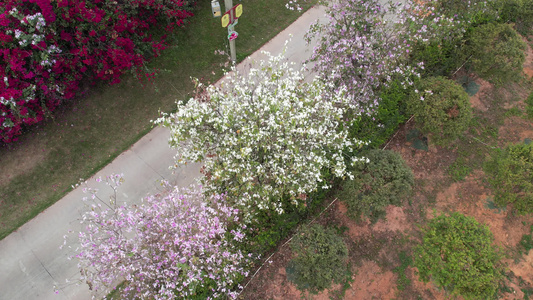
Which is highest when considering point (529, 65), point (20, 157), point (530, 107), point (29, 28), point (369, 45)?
point (29, 28)

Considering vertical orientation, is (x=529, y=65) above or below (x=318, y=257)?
above

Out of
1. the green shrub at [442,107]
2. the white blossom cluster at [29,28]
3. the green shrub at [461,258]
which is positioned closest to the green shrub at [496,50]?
the green shrub at [442,107]

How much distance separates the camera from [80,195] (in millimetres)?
11180

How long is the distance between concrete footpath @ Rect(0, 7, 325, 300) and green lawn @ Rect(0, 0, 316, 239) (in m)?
0.40

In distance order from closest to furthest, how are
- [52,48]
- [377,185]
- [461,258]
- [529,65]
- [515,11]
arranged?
[461,258] → [377,185] → [52,48] → [515,11] → [529,65]

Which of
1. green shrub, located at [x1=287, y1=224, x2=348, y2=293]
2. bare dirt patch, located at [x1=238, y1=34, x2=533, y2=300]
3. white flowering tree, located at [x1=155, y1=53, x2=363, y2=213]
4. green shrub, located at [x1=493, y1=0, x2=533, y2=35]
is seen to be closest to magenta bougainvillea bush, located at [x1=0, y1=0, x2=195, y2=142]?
white flowering tree, located at [x1=155, y1=53, x2=363, y2=213]

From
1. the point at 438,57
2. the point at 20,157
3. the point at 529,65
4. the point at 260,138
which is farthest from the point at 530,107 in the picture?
the point at 20,157

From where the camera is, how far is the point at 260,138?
7.82 metres

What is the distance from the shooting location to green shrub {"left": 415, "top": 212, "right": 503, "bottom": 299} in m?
8.41

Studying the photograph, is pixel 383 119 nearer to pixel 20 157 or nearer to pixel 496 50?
pixel 496 50

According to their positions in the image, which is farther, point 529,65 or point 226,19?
point 529,65

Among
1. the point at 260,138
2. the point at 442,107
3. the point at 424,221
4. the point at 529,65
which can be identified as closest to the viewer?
the point at 260,138

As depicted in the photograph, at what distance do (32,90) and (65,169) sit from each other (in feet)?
10.2

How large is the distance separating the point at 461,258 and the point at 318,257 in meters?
3.93
